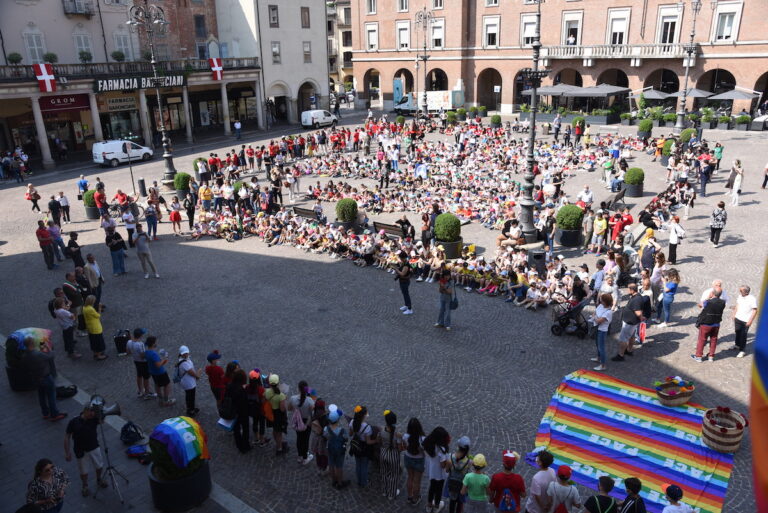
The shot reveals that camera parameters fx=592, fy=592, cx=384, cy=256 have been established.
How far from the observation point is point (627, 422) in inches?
393

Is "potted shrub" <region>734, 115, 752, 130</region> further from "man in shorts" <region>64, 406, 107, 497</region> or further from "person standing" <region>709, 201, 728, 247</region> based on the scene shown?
"man in shorts" <region>64, 406, 107, 497</region>

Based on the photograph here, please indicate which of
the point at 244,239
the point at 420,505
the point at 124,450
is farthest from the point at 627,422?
the point at 244,239

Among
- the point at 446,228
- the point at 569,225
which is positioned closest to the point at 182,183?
the point at 446,228

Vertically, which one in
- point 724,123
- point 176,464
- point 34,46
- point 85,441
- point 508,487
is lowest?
point 176,464

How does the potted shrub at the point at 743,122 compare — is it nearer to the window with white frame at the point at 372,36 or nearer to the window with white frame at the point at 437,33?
the window with white frame at the point at 437,33

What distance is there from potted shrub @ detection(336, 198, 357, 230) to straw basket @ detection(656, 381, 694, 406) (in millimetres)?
12696

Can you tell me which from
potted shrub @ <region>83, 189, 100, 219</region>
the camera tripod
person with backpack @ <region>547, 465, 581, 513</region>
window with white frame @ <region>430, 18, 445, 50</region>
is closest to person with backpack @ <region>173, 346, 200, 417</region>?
the camera tripod

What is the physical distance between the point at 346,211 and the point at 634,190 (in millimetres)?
12248

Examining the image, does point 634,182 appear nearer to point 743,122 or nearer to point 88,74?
point 743,122

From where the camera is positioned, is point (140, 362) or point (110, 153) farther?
point (110, 153)

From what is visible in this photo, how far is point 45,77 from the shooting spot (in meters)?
34.9

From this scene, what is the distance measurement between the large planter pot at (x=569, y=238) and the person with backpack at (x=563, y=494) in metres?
12.8

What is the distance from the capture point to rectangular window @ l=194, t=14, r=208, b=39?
4778 centimetres

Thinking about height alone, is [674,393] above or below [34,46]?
below
